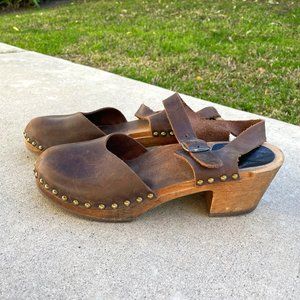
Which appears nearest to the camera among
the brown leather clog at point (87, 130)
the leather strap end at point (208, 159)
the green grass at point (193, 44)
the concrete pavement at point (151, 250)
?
the concrete pavement at point (151, 250)

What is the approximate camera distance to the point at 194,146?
1.41 meters

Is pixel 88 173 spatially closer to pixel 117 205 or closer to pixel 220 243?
pixel 117 205

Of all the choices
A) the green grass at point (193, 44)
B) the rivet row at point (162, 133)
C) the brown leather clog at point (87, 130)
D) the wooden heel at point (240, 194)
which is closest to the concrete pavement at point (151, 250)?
the wooden heel at point (240, 194)

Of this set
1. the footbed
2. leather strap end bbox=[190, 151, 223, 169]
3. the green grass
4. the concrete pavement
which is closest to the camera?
the concrete pavement

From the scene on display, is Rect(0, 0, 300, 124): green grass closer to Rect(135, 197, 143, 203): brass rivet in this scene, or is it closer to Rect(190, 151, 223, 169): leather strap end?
Rect(190, 151, 223, 169): leather strap end

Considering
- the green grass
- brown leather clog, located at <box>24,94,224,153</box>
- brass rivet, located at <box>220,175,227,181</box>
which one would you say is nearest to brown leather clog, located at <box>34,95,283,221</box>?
brass rivet, located at <box>220,175,227,181</box>

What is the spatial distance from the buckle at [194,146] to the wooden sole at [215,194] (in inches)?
3.5

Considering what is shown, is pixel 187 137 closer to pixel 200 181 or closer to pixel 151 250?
pixel 200 181

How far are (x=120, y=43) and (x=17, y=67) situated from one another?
1200 mm

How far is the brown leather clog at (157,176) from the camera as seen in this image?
136 centimetres

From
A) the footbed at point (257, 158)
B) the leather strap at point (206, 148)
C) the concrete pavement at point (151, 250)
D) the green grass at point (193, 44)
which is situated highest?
the leather strap at point (206, 148)

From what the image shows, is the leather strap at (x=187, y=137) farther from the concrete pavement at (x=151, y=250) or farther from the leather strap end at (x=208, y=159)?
the concrete pavement at (x=151, y=250)

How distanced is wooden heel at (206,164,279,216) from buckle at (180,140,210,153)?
0.11 meters

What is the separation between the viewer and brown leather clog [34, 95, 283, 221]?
1.36 meters
